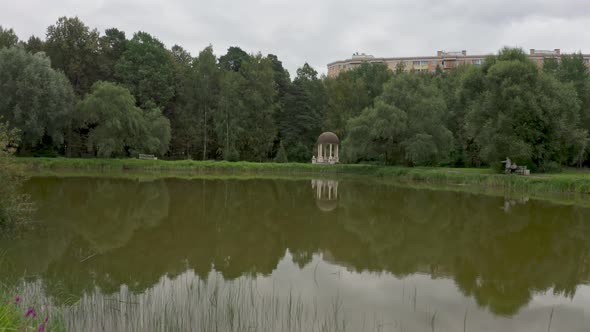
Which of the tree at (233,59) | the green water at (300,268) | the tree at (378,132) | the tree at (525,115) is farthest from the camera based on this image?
the tree at (233,59)

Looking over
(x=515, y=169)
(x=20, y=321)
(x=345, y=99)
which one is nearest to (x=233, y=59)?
Result: (x=345, y=99)

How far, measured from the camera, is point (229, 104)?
50.3 m

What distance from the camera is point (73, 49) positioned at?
4594 cm

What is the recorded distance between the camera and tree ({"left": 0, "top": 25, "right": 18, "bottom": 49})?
4452cm

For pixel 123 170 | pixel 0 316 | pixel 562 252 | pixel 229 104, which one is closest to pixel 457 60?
pixel 229 104

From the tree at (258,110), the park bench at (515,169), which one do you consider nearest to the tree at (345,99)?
the tree at (258,110)

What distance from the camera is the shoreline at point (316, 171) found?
2669 cm

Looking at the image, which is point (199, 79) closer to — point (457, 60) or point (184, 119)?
point (184, 119)

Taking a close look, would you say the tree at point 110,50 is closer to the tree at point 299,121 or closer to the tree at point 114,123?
the tree at point 114,123

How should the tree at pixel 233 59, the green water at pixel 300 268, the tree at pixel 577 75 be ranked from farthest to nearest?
the tree at pixel 233 59
the tree at pixel 577 75
the green water at pixel 300 268

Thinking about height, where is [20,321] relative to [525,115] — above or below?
below

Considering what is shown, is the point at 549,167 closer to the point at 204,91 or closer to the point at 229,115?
the point at 229,115

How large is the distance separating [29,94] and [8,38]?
1246 cm

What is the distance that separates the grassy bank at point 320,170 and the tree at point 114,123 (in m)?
2.78
